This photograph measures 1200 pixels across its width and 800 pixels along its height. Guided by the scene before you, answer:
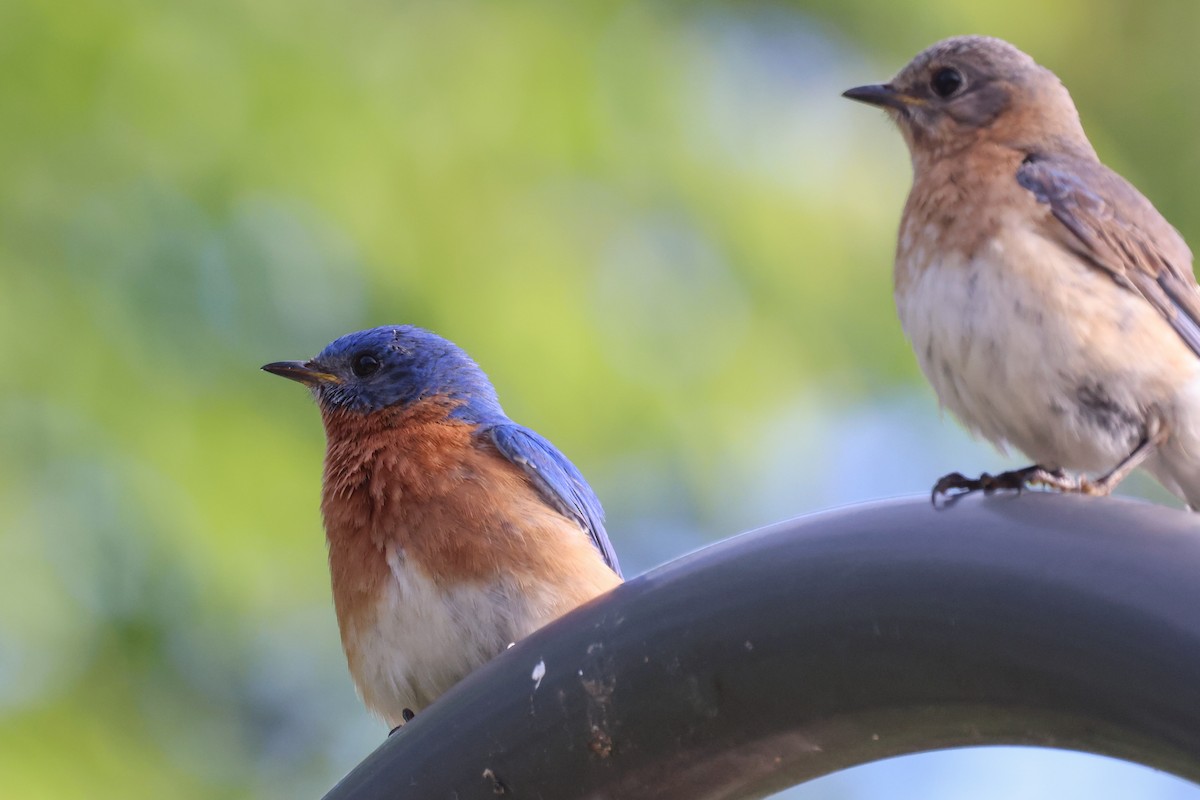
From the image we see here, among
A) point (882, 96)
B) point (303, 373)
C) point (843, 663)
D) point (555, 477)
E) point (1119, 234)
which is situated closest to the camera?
point (843, 663)

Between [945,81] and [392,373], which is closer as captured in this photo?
[945,81]

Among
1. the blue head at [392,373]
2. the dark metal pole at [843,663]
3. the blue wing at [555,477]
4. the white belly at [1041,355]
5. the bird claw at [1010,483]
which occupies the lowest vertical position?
the dark metal pole at [843,663]

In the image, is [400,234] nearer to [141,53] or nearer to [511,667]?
[141,53]

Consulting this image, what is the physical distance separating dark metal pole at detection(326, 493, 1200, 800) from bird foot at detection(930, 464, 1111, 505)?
0.56 feet

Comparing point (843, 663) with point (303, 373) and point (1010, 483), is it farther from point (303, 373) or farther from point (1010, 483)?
point (303, 373)

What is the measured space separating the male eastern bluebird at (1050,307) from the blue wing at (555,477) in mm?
939

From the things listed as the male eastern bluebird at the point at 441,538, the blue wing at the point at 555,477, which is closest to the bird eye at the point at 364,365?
the male eastern bluebird at the point at 441,538

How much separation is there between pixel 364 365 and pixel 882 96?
1.55 m

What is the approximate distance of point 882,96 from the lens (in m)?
4.08

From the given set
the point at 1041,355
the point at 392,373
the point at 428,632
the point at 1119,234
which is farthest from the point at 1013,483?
the point at 392,373

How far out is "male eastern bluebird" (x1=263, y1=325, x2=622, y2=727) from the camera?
11.9 ft

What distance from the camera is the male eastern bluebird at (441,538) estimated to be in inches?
142

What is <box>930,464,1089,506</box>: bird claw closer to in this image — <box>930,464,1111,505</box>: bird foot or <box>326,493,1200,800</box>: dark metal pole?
<box>930,464,1111,505</box>: bird foot

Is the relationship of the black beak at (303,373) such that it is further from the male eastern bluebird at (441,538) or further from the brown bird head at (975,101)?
the brown bird head at (975,101)
